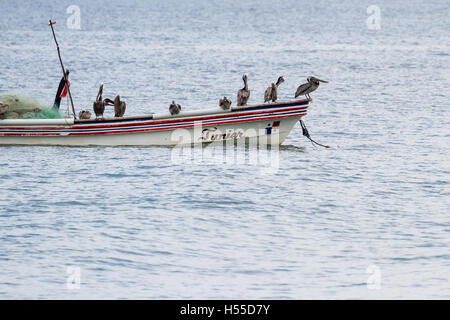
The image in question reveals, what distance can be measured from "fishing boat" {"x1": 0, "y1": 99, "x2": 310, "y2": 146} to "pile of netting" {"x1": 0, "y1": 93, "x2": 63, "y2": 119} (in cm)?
90

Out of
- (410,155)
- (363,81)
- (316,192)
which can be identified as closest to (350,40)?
(363,81)

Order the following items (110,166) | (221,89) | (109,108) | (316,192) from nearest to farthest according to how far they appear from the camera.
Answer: (316,192) < (110,166) < (109,108) < (221,89)

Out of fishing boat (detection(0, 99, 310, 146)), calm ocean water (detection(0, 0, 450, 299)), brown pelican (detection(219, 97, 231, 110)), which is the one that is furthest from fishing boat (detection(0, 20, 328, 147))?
calm ocean water (detection(0, 0, 450, 299))

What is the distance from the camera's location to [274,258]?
21578mm

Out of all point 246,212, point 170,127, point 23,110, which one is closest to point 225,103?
point 170,127

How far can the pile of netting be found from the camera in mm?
32562

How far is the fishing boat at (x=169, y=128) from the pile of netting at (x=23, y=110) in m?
0.90

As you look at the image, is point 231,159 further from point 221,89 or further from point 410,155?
point 221,89

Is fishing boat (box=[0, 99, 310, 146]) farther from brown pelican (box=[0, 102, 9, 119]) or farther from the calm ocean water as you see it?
the calm ocean water

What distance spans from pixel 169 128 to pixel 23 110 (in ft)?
17.2

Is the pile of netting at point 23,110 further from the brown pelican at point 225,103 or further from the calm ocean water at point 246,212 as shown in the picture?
the brown pelican at point 225,103

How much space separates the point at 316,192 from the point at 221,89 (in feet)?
94.8

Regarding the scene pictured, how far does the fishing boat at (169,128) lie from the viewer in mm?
31078

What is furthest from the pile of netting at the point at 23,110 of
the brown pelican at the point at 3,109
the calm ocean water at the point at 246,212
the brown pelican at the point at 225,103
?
the brown pelican at the point at 225,103
